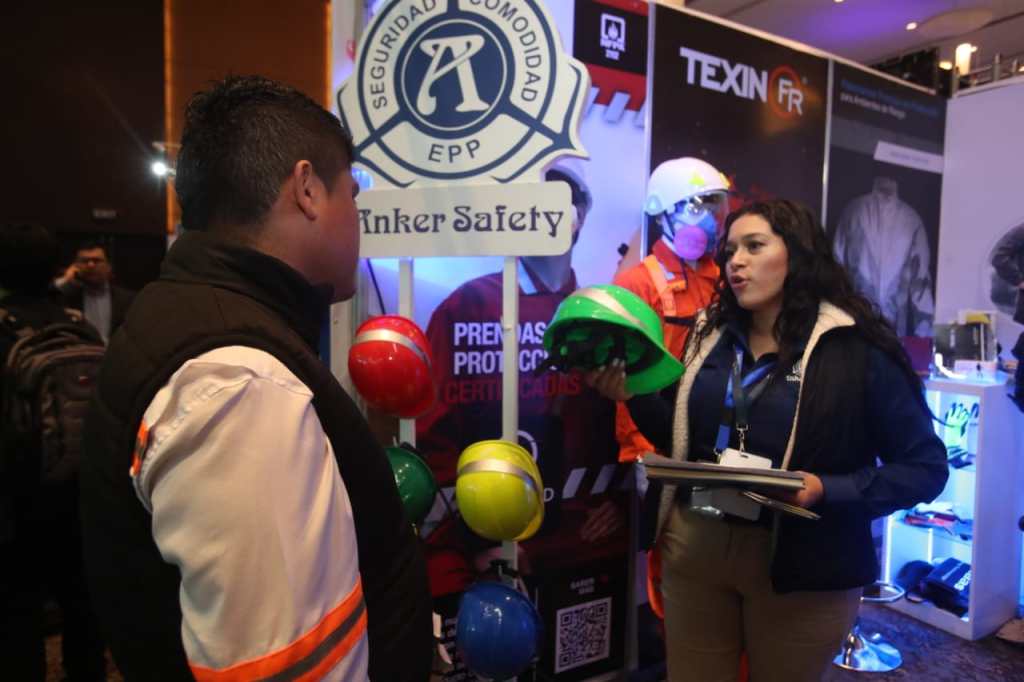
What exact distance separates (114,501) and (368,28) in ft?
4.94

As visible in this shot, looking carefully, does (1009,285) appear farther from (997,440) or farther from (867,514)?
(867,514)

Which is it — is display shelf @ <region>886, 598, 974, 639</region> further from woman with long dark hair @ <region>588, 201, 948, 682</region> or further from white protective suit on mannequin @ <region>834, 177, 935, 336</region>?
woman with long dark hair @ <region>588, 201, 948, 682</region>

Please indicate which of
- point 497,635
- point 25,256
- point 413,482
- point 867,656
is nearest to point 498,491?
point 413,482

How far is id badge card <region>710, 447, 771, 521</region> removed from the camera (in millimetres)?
1561

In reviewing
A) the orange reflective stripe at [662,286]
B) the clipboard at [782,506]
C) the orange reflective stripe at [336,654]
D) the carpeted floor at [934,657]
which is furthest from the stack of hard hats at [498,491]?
the carpeted floor at [934,657]

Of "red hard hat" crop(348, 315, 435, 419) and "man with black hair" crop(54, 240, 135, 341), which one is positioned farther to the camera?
"man with black hair" crop(54, 240, 135, 341)

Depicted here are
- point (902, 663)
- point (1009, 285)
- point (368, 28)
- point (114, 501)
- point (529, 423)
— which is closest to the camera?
point (114, 501)

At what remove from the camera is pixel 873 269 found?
3830 mm

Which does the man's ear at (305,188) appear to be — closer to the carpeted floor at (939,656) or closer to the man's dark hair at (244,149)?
the man's dark hair at (244,149)

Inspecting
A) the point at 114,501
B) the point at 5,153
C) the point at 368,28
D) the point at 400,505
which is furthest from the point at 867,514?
the point at 5,153

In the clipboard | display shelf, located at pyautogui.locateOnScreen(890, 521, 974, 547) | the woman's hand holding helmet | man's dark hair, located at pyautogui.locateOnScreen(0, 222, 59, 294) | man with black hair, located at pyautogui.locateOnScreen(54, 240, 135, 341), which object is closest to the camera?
the clipboard

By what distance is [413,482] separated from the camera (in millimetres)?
1760

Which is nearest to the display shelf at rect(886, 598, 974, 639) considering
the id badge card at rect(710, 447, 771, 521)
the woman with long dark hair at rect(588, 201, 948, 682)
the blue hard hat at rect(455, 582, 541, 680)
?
the woman with long dark hair at rect(588, 201, 948, 682)

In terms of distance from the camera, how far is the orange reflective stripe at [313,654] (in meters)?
0.62
